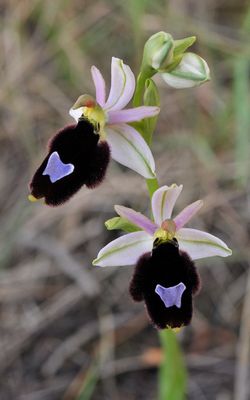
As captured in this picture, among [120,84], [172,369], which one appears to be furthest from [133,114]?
[172,369]

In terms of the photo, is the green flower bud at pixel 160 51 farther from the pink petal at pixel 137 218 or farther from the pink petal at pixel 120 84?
the pink petal at pixel 137 218

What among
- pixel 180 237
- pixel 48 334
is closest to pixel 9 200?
pixel 48 334

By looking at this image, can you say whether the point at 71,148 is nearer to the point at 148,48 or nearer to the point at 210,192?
the point at 148,48

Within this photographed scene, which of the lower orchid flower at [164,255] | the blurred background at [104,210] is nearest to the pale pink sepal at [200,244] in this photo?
the lower orchid flower at [164,255]

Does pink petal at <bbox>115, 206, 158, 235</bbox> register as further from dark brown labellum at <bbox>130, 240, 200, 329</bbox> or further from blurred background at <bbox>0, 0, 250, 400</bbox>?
blurred background at <bbox>0, 0, 250, 400</bbox>

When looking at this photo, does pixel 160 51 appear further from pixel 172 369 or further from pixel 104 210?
pixel 104 210

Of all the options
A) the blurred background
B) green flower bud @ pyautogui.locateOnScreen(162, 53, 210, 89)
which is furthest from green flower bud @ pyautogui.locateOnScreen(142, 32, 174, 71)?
the blurred background
